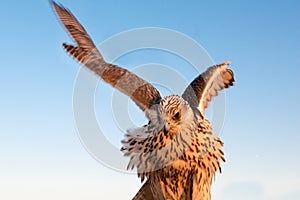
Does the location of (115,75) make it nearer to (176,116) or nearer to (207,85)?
(207,85)

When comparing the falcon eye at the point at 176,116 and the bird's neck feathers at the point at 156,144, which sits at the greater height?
the falcon eye at the point at 176,116

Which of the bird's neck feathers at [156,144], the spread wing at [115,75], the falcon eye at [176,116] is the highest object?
the spread wing at [115,75]

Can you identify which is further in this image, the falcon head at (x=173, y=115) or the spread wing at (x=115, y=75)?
the spread wing at (x=115, y=75)

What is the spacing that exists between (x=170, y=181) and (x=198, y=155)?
639mm

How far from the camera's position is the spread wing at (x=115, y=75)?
945cm

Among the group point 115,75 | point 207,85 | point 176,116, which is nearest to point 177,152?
point 176,116

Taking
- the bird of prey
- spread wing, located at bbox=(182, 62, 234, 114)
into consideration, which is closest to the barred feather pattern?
the bird of prey

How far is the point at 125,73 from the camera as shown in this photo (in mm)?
9828

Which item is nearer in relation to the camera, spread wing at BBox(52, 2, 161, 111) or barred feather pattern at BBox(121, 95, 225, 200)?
Result: barred feather pattern at BBox(121, 95, 225, 200)

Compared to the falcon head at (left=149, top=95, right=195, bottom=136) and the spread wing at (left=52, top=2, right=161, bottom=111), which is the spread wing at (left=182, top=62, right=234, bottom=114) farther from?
the falcon head at (left=149, top=95, right=195, bottom=136)

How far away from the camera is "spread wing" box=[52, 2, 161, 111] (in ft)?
31.0

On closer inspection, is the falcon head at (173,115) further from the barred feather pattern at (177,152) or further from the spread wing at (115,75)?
the spread wing at (115,75)

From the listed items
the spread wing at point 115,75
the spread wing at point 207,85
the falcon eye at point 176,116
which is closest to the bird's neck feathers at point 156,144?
the falcon eye at point 176,116

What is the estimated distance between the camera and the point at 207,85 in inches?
383
